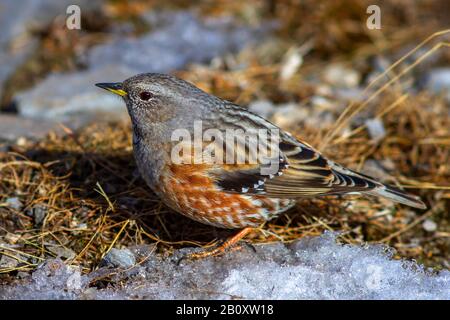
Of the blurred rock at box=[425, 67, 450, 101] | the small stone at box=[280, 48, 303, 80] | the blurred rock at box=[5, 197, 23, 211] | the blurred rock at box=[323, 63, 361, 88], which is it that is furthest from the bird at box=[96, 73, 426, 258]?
the blurred rock at box=[323, 63, 361, 88]

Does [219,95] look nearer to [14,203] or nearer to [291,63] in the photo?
[291,63]

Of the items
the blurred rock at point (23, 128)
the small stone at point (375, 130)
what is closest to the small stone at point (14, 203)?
the blurred rock at point (23, 128)

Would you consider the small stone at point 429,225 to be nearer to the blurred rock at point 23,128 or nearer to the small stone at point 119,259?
the small stone at point 119,259

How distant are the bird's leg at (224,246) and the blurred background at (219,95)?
0.44 feet

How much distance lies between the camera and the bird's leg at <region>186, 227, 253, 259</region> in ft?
15.8

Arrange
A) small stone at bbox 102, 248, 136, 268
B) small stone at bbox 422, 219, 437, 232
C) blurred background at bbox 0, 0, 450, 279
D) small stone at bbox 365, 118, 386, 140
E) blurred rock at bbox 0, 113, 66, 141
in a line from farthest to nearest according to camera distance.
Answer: small stone at bbox 365, 118, 386, 140, blurred rock at bbox 0, 113, 66, 141, small stone at bbox 422, 219, 437, 232, blurred background at bbox 0, 0, 450, 279, small stone at bbox 102, 248, 136, 268

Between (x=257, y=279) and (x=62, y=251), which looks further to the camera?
(x=62, y=251)

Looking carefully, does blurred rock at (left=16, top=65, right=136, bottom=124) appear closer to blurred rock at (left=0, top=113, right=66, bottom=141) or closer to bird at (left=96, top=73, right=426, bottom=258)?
blurred rock at (left=0, top=113, right=66, bottom=141)

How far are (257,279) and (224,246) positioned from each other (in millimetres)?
545

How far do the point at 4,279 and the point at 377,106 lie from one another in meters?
4.26

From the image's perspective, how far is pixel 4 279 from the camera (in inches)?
179

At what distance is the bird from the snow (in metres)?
0.32

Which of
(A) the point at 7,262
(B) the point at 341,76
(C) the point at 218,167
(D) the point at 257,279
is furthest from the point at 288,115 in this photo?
(A) the point at 7,262

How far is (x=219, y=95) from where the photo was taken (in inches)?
292
